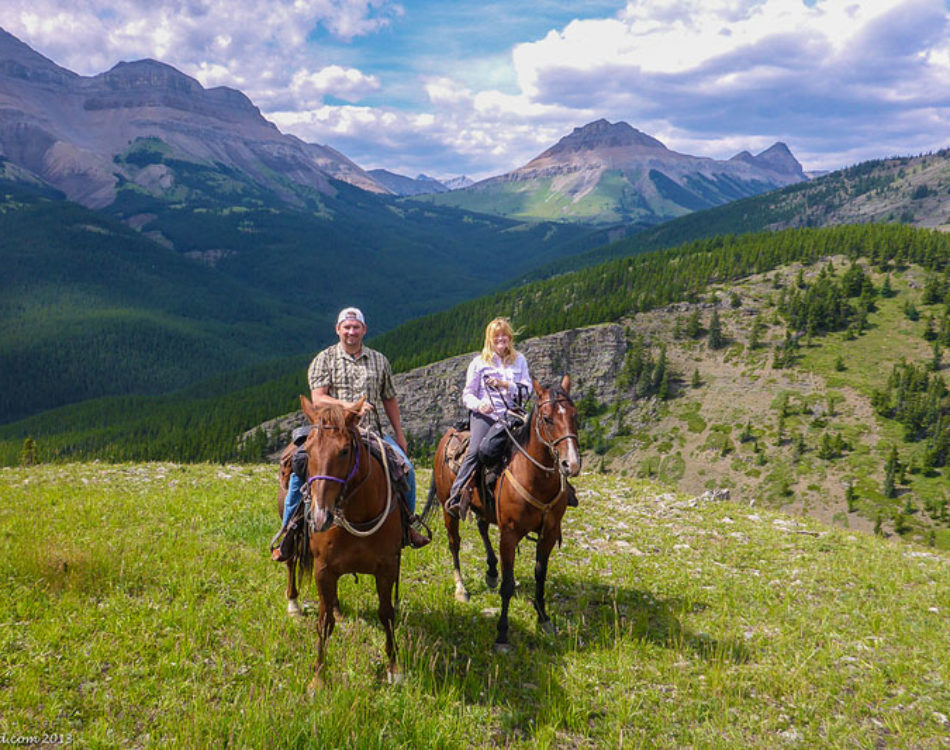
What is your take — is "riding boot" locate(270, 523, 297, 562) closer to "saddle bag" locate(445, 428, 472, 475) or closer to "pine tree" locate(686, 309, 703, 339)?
"saddle bag" locate(445, 428, 472, 475)

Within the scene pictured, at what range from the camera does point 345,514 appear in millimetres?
6934

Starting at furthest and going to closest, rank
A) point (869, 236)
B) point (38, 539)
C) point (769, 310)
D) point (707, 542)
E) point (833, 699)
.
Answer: point (869, 236), point (769, 310), point (707, 542), point (38, 539), point (833, 699)

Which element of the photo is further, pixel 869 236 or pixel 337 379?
pixel 869 236

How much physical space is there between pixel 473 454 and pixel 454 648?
3.61 m

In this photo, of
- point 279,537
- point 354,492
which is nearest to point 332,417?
point 354,492

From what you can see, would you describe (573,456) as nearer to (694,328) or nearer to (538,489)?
(538,489)

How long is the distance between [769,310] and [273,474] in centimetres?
18910

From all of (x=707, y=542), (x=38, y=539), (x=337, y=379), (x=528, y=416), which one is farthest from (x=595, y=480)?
(x=38, y=539)

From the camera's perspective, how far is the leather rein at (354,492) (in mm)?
6133

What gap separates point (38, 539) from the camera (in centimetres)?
989

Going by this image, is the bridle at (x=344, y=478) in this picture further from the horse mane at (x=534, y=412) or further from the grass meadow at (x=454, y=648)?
the horse mane at (x=534, y=412)

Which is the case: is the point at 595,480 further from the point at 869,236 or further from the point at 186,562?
the point at 869,236

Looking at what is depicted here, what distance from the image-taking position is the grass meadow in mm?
6094

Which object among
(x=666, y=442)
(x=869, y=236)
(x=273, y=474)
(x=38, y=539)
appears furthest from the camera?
(x=869, y=236)
